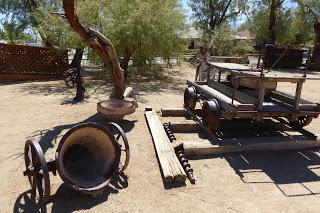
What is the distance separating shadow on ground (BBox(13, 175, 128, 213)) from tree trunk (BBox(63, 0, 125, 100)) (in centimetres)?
394

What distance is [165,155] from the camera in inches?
223

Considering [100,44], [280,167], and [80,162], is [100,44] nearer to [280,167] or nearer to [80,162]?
[80,162]

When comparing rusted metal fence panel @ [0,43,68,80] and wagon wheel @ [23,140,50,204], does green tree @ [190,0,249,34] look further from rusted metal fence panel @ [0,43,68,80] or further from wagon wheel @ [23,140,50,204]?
wagon wheel @ [23,140,50,204]

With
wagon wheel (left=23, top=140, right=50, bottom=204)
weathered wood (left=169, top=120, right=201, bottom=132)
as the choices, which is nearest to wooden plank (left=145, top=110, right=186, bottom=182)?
weathered wood (left=169, top=120, right=201, bottom=132)

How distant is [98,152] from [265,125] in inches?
180

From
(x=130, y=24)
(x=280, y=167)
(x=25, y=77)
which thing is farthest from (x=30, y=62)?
(x=280, y=167)

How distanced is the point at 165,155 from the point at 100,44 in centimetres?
369

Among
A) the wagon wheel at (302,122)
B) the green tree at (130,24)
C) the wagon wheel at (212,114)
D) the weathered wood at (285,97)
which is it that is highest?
the green tree at (130,24)

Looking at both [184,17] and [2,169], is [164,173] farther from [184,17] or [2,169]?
[184,17]

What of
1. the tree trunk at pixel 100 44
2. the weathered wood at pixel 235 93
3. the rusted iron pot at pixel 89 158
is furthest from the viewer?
the tree trunk at pixel 100 44

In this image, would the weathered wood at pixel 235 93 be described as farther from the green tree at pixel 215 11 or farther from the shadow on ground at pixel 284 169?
the green tree at pixel 215 11

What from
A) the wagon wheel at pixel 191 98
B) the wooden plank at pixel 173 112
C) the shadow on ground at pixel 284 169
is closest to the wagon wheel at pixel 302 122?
the shadow on ground at pixel 284 169

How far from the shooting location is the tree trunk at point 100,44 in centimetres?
720

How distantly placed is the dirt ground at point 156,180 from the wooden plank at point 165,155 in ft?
0.49
